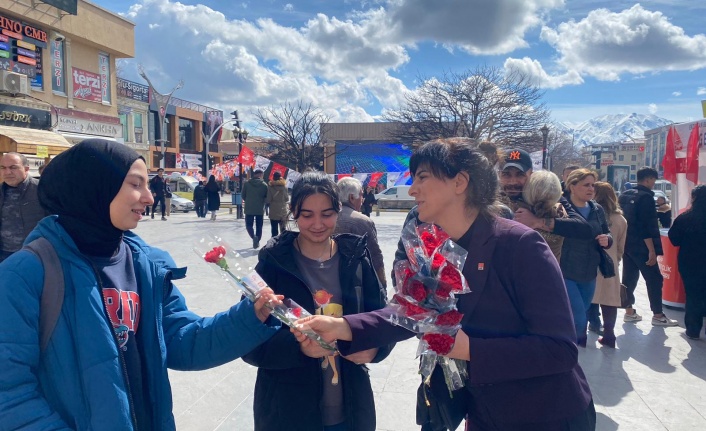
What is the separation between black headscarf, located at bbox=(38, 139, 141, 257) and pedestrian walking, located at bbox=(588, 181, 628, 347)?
17.1 ft

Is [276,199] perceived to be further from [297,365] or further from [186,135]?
[186,135]

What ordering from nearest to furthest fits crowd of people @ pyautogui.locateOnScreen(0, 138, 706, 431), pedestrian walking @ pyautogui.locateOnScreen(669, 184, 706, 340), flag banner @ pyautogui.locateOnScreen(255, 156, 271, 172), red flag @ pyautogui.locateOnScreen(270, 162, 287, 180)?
1. crowd of people @ pyautogui.locateOnScreen(0, 138, 706, 431)
2. pedestrian walking @ pyautogui.locateOnScreen(669, 184, 706, 340)
3. red flag @ pyautogui.locateOnScreen(270, 162, 287, 180)
4. flag banner @ pyautogui.locateOnScreen(255, 156, 271, 172)

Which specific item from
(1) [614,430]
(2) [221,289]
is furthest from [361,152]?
(1) [614,430]

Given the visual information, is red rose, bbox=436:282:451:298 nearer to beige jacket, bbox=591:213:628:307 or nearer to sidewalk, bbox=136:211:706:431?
sidewalk, bbox=136:211:706:431

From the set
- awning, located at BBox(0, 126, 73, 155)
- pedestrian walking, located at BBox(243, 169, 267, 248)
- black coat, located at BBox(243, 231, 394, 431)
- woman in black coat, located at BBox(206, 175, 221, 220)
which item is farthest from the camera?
woman in black coat, located at BBox(206, 175, 221, 220)

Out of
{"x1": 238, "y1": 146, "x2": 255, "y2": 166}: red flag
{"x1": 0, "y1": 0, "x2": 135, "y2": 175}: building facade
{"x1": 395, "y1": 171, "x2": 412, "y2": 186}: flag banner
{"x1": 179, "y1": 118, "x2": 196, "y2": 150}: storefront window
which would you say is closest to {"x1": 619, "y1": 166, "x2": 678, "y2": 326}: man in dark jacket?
{"x1": 0, "y1": 0, "x2": 135, "y2": 175}: building facade

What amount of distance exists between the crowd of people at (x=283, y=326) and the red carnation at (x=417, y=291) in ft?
0.55

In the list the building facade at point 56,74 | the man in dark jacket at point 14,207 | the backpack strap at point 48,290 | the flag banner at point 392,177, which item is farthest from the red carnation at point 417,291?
the flag banner at point 392,177

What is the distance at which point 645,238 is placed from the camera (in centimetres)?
613

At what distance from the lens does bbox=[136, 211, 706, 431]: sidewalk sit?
3.74 m

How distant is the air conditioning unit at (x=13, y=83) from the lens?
622 inches

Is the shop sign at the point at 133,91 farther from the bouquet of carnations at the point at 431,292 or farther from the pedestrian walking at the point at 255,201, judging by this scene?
the bouquet of carnations at the point at 431,292

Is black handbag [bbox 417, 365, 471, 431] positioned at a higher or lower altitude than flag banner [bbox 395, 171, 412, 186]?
lower

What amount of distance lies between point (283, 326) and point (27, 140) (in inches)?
662
